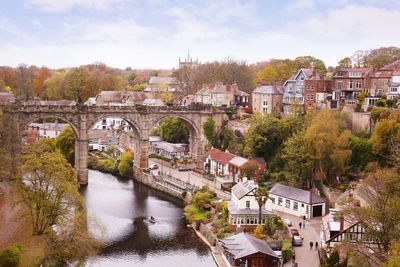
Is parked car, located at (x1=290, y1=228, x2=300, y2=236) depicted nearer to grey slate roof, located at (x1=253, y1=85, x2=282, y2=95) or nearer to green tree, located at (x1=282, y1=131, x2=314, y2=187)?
green tree, located at (x1=282, y1=131, x2=314, y2=187)

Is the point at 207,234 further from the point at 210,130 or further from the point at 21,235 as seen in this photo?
the point at 210,130

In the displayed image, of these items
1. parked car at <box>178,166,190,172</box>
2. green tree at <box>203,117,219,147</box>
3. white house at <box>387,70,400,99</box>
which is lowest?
parked car at <box>178,166,190,172</box>

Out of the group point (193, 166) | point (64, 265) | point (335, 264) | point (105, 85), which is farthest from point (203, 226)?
point (105, 85)

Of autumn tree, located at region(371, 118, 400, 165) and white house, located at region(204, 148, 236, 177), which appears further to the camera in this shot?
white house, located at region(204, 148, 236, 177)

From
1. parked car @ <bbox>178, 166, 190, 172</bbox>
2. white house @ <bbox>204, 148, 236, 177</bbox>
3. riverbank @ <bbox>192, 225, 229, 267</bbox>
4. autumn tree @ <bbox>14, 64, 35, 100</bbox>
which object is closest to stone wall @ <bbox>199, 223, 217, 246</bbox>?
riverbank @ <bbox>192, 225, 229, 267</bbox>

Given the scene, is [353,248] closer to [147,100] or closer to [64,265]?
[64,265]

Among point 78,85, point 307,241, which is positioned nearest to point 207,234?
point 307,241
